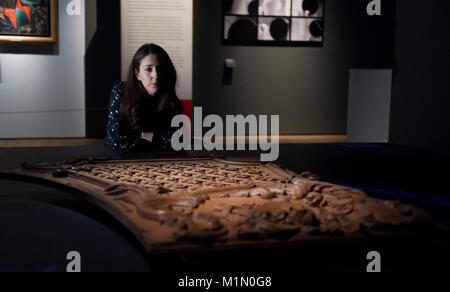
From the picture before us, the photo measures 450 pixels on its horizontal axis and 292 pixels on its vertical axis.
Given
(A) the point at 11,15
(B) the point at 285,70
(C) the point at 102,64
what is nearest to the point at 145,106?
(C) the point at 102,64

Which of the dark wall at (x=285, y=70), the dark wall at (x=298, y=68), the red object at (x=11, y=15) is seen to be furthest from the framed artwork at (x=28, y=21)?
the dark wall at (x=298, y=68)

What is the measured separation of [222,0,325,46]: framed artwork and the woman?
4416 millimetres

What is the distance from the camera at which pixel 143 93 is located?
3.21 metres

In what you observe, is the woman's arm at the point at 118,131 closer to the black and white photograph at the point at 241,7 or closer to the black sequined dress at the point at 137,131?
the black sequined dress at the point at 137,131

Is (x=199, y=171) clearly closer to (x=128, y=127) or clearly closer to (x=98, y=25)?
(x=128, y=127)

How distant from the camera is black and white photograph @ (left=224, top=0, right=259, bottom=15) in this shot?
7465 mm

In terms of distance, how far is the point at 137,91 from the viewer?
3.19 metres

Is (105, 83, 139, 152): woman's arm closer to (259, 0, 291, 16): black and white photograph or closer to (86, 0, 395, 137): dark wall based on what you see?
(86, 0, 395, 137): dark wall

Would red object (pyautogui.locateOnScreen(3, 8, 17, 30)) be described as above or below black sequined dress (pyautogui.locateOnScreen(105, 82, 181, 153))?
above

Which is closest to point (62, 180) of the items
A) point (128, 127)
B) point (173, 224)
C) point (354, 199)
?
Answer: point (173, 224)

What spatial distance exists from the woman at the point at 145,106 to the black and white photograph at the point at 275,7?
4514 millimetres

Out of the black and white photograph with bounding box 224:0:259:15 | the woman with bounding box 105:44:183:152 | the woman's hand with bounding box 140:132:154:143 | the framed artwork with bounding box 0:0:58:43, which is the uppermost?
the black and white photograph with bounding box 224:0:259:15

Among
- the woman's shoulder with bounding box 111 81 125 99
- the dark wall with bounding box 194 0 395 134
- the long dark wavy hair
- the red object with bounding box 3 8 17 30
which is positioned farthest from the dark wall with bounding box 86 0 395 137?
the long dark wavy hair

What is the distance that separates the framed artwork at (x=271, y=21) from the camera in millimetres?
7496
